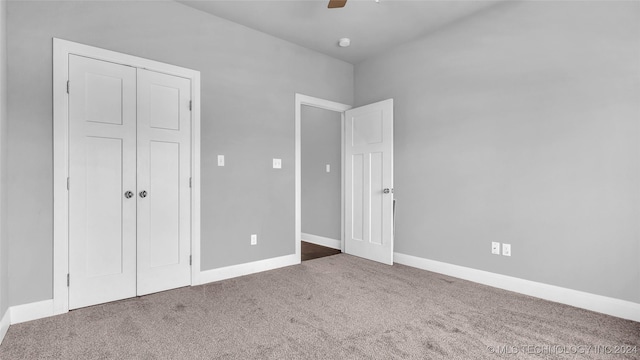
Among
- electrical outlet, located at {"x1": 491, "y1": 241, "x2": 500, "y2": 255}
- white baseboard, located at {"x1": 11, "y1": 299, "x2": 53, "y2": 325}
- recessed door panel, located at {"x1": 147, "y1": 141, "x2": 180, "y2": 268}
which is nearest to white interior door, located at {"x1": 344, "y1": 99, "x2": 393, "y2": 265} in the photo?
electrical outlet, located at {"x1": 491, "y1": 241, "x2": 500, "y2": 255}

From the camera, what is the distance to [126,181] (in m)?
2.71

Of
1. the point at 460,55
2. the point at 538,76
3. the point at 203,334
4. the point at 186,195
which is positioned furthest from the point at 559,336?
the point at 186,195

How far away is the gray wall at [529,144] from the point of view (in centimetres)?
240

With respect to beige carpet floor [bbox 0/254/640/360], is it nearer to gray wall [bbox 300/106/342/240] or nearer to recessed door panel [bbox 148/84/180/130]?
recessed door panel [bbox 148/84/180/130]

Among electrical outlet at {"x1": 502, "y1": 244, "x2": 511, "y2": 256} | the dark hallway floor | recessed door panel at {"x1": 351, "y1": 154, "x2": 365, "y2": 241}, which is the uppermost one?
recessed door panel at {"x1": 351, "y1": 154, "x2": 365, "y2": 241}

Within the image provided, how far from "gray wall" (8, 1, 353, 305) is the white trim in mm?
63

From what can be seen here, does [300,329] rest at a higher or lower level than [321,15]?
lower

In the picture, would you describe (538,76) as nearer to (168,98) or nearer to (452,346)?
(452,346)

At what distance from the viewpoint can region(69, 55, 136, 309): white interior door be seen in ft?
8.17

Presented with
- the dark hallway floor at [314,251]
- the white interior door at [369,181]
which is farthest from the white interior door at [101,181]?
the white interior door at [369,181]

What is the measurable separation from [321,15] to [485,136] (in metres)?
2.05

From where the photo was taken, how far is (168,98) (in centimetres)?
295

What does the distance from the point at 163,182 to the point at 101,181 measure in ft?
1.54

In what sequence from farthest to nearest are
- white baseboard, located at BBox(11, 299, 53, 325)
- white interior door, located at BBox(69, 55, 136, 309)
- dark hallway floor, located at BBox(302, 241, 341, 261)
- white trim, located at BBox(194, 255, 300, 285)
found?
dark hallway floor, located at BBox(302, 241, 341, 261)
white trim, located at BBox(194, 255, 300, 285)
white interior door, located at BBox(69, 55, 136, 309)
white baseboard, located at BBox(11, 299, 53, 325)
